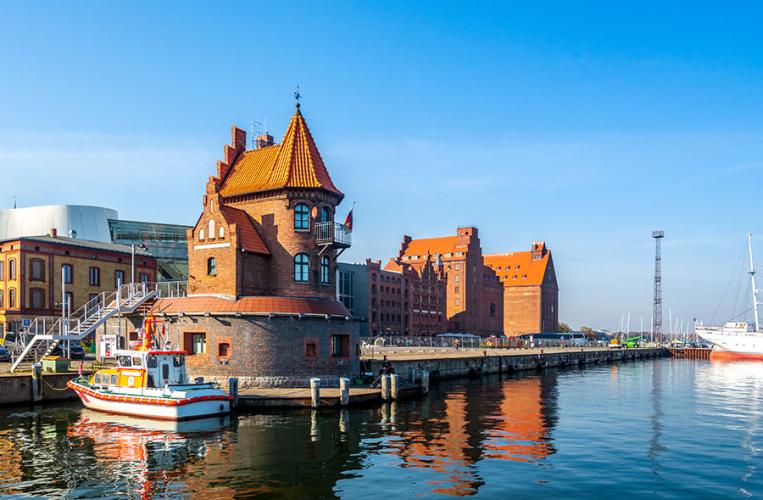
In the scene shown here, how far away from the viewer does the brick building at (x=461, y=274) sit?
6102 inches

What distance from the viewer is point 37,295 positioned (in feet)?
220

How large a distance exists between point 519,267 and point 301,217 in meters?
142

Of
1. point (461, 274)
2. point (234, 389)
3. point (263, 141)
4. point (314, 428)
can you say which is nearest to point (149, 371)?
point (234, 389)

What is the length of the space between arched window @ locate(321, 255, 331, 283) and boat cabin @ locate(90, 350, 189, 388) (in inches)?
522

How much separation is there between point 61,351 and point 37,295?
1465 centimetres


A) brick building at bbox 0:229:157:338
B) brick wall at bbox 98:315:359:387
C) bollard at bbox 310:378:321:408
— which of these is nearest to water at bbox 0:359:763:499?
bollard at bbox 310:378:321:408

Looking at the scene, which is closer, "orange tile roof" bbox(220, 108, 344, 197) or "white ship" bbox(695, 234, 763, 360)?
"orange tile roof" bbox(220, 108, 344, 197)

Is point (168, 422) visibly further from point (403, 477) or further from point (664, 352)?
point (664, 352)

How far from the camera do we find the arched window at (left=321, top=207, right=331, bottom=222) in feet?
157

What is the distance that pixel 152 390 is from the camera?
3519 cm

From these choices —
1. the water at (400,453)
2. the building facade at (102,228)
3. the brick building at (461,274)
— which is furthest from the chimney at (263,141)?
the brick building at (461,274)

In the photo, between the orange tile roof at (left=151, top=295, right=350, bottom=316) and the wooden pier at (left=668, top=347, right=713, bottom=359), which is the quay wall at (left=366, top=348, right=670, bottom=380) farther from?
the wooden pier at (left=668, top=347, right=713, bottom=359)

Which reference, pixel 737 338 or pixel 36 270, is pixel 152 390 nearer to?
pixel 36 270

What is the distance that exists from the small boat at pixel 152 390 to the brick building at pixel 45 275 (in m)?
29.8
